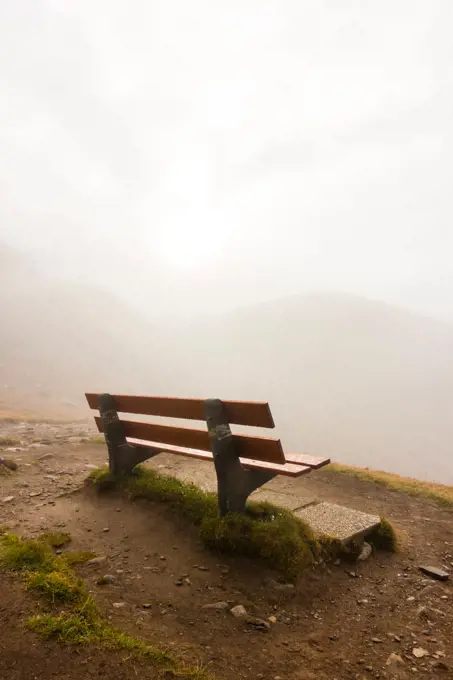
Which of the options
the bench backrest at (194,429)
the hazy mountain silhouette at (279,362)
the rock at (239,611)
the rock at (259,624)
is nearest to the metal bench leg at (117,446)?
the bench backrest at (194,429)

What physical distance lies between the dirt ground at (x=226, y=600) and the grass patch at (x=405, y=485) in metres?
1.36

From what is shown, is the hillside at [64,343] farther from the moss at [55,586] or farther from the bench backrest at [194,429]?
the moss at [55,586]

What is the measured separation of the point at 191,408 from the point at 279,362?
137089 millimetres

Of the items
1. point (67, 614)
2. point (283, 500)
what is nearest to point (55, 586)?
point (67, 614)

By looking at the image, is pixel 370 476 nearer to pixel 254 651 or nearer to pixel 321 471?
pixel 321 471

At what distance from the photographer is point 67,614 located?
8.92ft

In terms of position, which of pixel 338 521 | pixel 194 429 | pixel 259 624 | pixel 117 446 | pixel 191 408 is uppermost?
pixel 191 408

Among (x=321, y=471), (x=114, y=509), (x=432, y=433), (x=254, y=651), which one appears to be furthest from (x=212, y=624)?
(x=432, y=433)

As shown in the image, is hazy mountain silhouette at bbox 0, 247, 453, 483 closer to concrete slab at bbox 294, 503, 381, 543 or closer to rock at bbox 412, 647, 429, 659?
concrete slab at bbox 294, 503, 381, 543

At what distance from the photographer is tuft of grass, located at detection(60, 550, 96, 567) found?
3.89 m

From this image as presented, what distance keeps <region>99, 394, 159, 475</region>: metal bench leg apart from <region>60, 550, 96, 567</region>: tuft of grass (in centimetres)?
161

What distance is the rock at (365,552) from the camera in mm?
4491

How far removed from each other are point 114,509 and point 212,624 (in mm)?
2500

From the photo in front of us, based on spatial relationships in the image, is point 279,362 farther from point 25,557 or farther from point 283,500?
point 25,557
